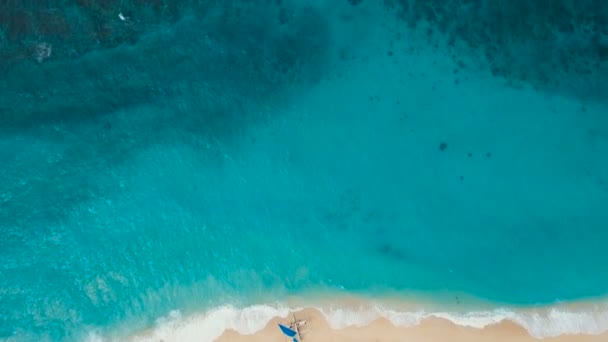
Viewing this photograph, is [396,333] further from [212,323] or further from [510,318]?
[212,323]

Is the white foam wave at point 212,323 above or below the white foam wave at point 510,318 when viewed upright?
above

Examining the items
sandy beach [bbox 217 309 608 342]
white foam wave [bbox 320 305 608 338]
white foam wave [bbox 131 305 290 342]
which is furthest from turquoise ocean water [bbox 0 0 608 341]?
sandy beach [bbox 217 309 608 342]

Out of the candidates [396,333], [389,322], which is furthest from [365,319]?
[396,333]

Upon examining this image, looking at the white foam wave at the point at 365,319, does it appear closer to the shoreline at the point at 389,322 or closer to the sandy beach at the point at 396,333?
the shoreline at the point at 389,322

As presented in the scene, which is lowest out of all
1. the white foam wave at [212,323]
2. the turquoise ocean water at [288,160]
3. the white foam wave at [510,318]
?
the white foam wave at [510,318]

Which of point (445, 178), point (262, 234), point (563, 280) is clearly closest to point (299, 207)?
point (262, 234)

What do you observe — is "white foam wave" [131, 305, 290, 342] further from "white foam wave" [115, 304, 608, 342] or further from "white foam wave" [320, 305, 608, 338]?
"white foam wave" [320, 305, 608, 338]

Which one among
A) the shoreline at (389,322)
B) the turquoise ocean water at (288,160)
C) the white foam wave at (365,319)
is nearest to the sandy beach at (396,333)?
the shoreline at (389,322)
